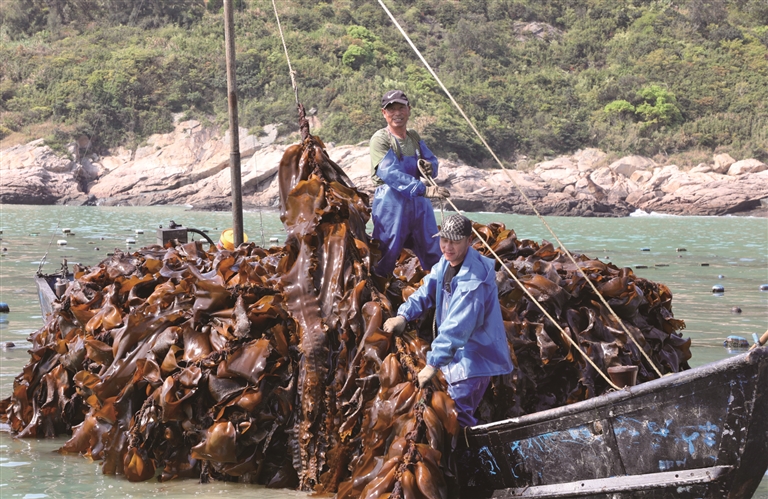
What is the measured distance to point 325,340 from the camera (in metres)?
6.72

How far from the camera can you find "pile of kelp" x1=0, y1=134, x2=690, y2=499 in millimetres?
6246

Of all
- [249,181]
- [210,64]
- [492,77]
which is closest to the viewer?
→ [249,181]

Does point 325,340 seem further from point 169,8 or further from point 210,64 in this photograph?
point 169,8

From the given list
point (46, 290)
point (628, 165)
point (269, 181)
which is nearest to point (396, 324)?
point (46, 290)

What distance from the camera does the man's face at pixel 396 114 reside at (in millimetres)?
6984

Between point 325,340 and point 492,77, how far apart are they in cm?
7221

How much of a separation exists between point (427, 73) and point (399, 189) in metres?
65.8

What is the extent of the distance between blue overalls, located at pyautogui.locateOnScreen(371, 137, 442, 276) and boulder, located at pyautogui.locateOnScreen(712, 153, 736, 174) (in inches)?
2359

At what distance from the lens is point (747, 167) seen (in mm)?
60625

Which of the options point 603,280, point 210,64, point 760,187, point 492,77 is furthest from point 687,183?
point 603,280

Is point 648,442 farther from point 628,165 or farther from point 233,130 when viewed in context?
point 628,165

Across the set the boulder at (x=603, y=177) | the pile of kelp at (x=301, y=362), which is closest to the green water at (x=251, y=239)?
the pile of kelp at (x=301, y=362)

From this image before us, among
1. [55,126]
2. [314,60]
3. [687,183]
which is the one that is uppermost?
[314,60]

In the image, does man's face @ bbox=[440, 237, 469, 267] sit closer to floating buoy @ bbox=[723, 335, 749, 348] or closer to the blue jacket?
the blue jacket
